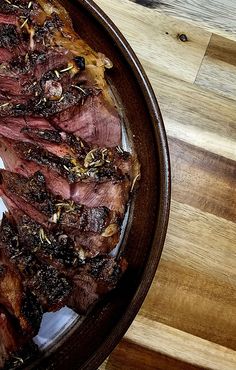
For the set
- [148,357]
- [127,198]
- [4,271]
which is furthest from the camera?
[148,357]

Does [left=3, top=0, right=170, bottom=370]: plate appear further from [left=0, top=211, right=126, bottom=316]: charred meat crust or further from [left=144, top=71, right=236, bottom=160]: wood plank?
[left=144, top=71, right=236, bottom=160]: wood plank

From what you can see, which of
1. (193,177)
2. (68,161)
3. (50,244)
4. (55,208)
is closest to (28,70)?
(68,161)

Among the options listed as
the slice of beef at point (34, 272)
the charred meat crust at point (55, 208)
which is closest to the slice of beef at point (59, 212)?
the charred meat crust at point (55, 208)

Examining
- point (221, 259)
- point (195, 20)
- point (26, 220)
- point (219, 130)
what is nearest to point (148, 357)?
point (221, 259)

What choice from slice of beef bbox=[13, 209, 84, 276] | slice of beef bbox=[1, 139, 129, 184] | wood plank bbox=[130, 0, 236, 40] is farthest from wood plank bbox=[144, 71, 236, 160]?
slice of beef bbox=[13, 209, 84, 276]

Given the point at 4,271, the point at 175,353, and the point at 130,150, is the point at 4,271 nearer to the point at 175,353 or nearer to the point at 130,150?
the point at 130,150

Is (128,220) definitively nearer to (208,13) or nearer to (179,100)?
(179,100)

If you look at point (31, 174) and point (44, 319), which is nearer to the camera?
point (31, 174)
